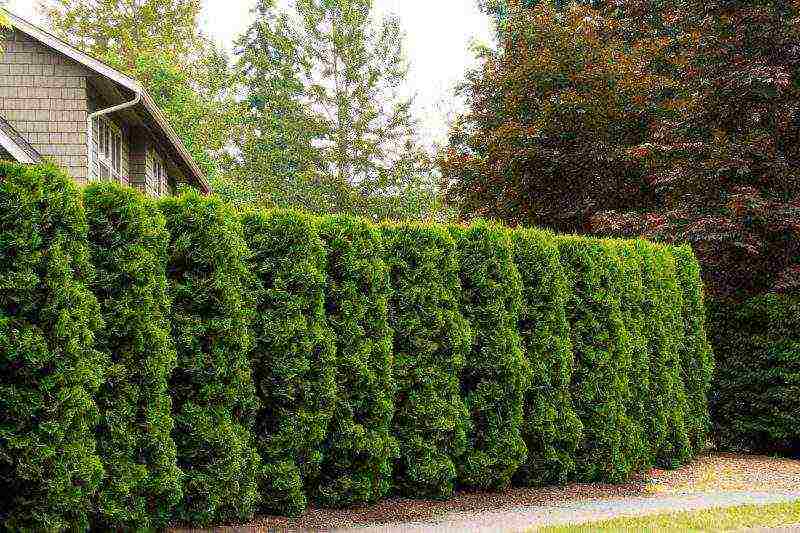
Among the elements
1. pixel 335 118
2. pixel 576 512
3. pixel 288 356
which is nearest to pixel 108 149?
pixel 288 356

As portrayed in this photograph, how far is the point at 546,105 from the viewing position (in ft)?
54.0

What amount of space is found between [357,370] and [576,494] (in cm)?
307

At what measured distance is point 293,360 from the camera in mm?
7035

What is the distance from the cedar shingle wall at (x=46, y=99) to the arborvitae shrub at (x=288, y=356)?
946cm

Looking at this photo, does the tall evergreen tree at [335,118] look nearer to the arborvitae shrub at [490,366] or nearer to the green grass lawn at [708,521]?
the arborvitae shrub at [490,366]

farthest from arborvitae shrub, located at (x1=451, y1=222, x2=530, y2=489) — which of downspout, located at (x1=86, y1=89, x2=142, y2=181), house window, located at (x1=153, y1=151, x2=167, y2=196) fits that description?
house window, located at (x1=153, y1=151, x2=167, y2=196)

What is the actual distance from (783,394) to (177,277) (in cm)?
840

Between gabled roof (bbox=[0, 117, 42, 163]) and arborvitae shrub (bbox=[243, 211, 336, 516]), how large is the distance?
240 inches

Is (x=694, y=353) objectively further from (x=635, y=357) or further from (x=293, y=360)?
(x=293, y=360)

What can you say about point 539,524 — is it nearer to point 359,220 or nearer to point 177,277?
point 359,220

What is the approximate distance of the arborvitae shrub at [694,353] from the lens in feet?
37.9

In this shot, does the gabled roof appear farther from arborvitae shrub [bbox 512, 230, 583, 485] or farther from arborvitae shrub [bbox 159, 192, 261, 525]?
arborvitae shrub [bbox 512, 230, 583, 485]

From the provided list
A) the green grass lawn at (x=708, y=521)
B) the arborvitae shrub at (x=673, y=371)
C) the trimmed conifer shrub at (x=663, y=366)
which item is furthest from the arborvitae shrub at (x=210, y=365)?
the arborvitae shrub at (x=673, y=371)

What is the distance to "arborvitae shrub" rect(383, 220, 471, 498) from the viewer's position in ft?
26.3
